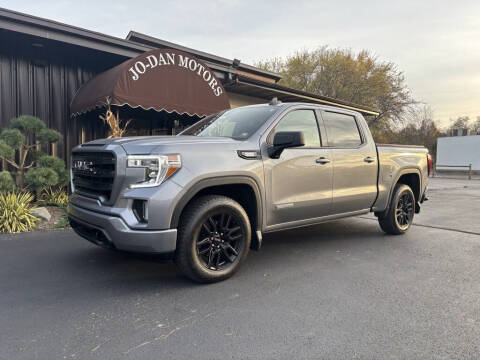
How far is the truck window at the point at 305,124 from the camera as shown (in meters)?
4.15

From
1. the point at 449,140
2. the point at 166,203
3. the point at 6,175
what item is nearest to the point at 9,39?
the point at 6,175

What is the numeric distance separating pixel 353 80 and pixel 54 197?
2944 centimetres

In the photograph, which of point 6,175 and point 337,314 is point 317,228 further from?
point 6,175

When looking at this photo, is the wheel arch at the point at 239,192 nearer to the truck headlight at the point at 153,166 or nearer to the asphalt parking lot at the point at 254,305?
the truck headlight at the point at 153,166

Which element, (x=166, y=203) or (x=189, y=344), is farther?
(x=166, y=203)

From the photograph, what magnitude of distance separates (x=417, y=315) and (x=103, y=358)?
2443 mm

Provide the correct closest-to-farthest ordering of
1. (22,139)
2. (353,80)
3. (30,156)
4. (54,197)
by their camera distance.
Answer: (22,139), (30,156), (54,197), (353,80)

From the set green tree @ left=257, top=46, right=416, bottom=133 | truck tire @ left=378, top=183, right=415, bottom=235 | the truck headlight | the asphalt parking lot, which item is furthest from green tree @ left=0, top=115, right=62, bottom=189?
green tree @ left=257, top=46, right=416, bottom=133

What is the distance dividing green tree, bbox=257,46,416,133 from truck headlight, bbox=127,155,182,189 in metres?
30.4

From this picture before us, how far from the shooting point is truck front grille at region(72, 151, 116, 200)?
3.28 m

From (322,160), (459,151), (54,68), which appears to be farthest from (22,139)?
(459,151)

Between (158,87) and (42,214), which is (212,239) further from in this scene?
(158,87)

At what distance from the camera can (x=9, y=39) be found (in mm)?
7562

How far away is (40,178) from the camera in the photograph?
6.36 m
